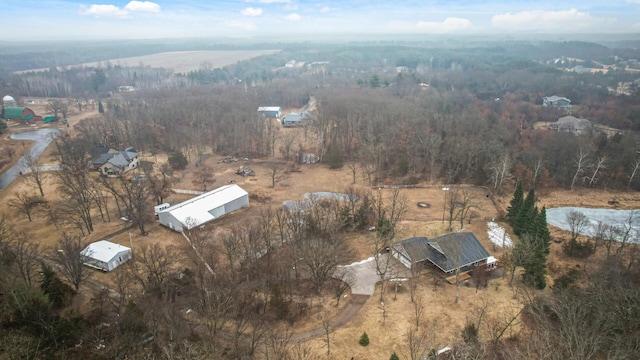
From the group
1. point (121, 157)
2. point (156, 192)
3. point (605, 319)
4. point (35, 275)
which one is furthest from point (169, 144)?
point (605, 319)

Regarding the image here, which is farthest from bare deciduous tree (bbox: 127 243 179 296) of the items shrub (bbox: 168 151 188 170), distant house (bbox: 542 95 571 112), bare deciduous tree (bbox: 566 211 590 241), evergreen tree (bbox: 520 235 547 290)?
distant house (bbox: 542 95 571 112)

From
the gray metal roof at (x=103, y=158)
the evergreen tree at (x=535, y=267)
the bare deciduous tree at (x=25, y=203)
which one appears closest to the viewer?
the evergreen tree at (x=535, y=267)

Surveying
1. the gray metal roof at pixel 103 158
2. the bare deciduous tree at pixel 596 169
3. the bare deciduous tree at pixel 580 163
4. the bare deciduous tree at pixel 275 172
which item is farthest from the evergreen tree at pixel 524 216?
the gray metal roof at pixel 103 158

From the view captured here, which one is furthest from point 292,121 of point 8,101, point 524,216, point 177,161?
point 8,101

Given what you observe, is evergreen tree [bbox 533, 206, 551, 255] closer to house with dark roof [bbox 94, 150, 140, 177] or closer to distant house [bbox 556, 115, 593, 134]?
distant house [bbox 556, 115, 593, 134]

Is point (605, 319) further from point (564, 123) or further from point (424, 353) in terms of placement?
point (564, 123)

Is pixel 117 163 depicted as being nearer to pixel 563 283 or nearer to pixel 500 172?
pixel 500 172

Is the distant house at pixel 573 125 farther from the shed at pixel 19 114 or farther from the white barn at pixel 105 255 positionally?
the shed at pixel 19 114
